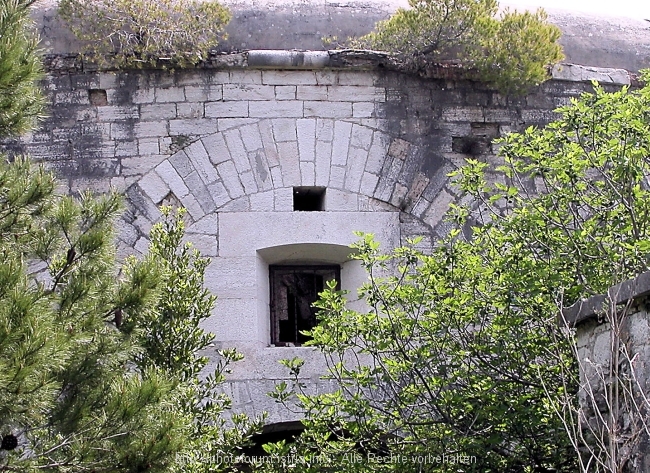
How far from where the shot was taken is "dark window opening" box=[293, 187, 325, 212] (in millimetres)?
6855

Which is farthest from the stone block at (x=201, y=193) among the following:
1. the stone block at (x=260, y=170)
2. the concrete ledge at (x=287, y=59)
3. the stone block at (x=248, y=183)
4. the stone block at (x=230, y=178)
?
the concrete ledge at (x=287, y=59)

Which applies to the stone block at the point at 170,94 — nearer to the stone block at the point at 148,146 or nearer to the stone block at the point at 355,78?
the stone block at the point at 148,146

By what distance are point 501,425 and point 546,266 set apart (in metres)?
0.82

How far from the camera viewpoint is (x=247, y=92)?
688cm

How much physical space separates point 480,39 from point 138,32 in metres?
2.45

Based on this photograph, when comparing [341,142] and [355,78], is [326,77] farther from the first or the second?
[341,142]

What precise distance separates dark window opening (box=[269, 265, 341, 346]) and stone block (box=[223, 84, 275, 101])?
4.01 feet

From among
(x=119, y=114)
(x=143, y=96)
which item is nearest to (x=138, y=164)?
(x=119, y=114)

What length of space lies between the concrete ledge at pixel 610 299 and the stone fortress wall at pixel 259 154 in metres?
2.98

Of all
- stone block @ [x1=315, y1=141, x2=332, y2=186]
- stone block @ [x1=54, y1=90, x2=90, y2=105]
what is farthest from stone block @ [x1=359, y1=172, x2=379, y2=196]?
stone block @ [x1=54, y1=90, x2=90, y2=105]

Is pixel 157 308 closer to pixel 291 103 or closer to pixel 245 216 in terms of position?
pixel 245 216

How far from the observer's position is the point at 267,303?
683cm

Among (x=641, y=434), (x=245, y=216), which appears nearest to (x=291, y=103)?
(x=245, y=216)

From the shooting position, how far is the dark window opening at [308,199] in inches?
270
